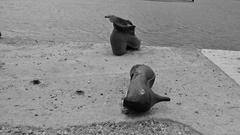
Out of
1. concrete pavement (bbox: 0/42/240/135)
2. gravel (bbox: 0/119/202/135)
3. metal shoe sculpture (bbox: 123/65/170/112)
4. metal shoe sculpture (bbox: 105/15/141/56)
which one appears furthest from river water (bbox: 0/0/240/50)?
gravel (bbox: 0/119/202/135)

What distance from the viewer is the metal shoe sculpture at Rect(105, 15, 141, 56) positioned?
4.57m

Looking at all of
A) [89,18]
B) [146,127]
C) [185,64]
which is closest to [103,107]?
[146,127]

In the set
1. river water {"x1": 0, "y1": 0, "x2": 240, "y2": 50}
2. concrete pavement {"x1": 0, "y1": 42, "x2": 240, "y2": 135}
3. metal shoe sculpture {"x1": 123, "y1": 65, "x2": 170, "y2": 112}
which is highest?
metal shoe sculpture {"x1": 123, "y1": 65, "x2": 170, "y2": 112}

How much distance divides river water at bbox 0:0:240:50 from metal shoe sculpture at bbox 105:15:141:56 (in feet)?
3.79

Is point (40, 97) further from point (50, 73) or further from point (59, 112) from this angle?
point (50, 73)

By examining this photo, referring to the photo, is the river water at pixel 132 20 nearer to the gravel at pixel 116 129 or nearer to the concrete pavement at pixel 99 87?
the concrete pavement at pixel 99 87

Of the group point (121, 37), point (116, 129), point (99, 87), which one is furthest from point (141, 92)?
point (121, 37)

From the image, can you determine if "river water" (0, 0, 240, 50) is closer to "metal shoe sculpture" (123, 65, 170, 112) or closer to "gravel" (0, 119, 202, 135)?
"metal shoe sculpture" (123, 65, 170, 112)

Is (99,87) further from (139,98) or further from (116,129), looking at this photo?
(116,129)

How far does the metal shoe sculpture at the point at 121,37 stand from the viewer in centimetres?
457

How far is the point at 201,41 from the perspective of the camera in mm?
6355

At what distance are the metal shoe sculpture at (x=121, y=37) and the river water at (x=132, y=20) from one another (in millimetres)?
1156

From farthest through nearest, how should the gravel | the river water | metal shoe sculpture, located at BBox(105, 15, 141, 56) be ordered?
the river water
metal shoe sculpture, located at BBox(105, 15, 141, 56)
the gravel

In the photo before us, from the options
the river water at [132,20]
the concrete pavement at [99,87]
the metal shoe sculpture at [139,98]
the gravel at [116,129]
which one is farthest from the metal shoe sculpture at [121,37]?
the gravel at [116,129]
